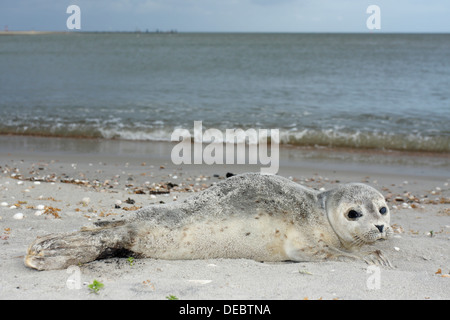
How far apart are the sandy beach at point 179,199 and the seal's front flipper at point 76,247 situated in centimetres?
9

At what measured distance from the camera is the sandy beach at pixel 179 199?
3.97 metres

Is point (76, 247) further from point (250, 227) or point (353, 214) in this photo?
point (353, 214)

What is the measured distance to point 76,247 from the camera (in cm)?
440

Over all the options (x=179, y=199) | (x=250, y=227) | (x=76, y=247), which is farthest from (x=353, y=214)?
(x=179, y=199)

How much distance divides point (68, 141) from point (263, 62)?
30.7 metres

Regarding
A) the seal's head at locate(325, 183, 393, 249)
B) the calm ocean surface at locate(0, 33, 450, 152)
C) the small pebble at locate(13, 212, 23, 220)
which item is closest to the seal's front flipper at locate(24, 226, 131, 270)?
the small pebble at locate(13, 212, 23, 220)

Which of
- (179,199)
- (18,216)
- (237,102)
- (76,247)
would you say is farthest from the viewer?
(237,102)

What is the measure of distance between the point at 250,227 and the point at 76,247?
1599 mm

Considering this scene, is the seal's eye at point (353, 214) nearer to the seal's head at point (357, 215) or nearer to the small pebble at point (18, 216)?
the seal's head at point (357, 215)

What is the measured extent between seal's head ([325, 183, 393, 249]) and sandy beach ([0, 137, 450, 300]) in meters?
0.30

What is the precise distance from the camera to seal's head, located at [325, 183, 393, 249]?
479cm

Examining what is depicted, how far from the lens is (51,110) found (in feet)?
63.7

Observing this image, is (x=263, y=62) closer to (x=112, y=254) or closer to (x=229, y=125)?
(x=229, y=125)

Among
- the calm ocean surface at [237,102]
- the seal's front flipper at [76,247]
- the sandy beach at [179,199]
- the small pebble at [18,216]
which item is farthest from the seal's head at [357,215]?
the calm ocean surface at [237,102]
